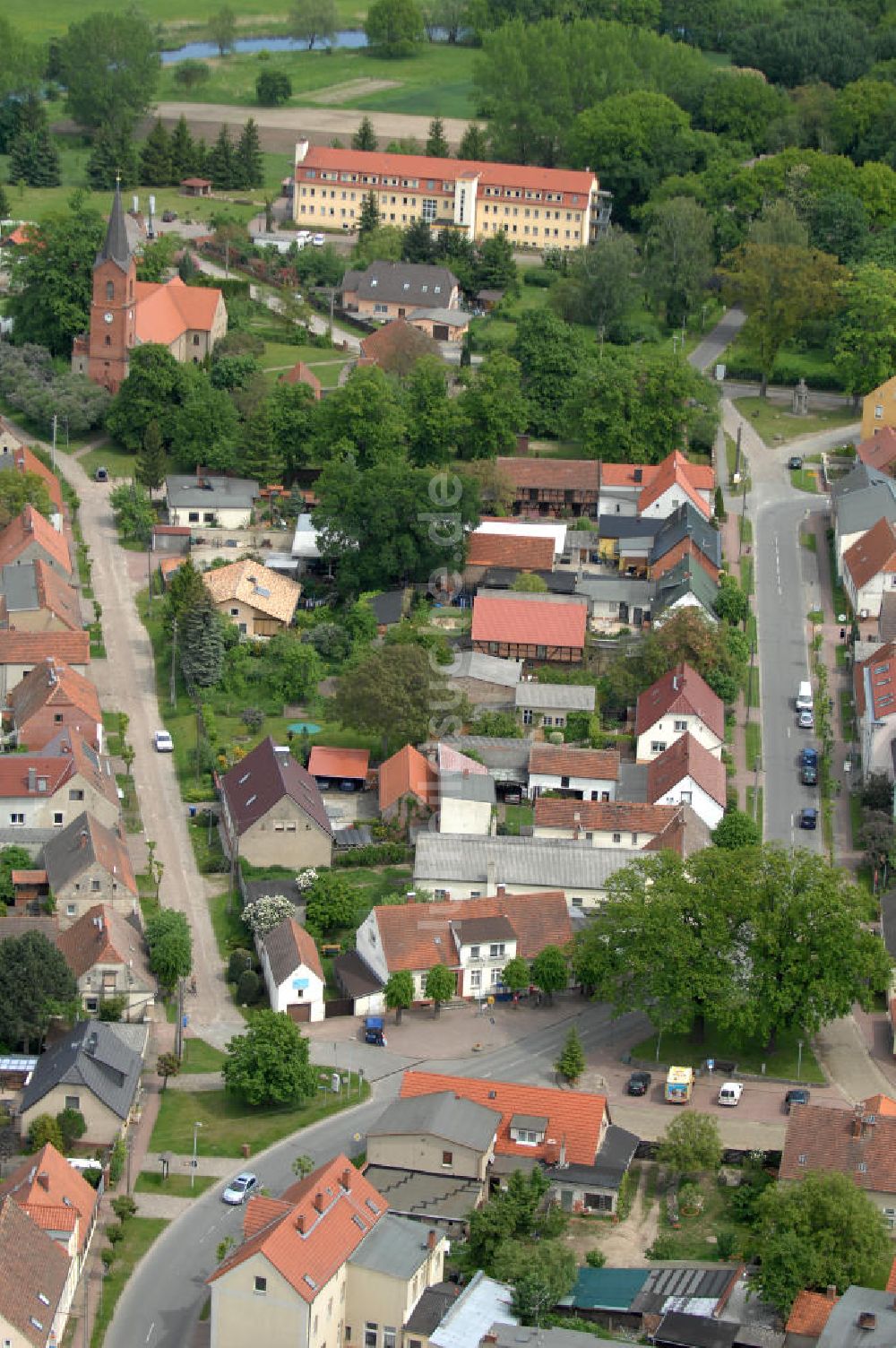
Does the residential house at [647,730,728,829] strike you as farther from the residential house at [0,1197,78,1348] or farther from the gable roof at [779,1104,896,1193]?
the residential house at [0,1197,78,1348]

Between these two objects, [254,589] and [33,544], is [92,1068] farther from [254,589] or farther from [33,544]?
[33,544]

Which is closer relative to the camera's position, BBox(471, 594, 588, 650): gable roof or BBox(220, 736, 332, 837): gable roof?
BBox(220, 736, 332, 837): gable roof

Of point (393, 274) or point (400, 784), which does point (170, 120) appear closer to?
point (393, 274)

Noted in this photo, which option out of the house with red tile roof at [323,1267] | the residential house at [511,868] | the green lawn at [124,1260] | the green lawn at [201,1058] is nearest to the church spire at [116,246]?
the residential house at [511,868]

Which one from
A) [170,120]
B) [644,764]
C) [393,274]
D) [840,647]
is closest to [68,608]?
[644,764]

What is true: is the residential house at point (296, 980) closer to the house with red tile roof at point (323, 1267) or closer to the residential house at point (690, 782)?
the house with red tile roof at point (323, 1267)

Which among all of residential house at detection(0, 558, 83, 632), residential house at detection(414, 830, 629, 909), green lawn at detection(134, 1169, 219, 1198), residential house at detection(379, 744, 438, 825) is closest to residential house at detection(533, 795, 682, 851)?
residential house at detection(414, 830, 629, 909)
